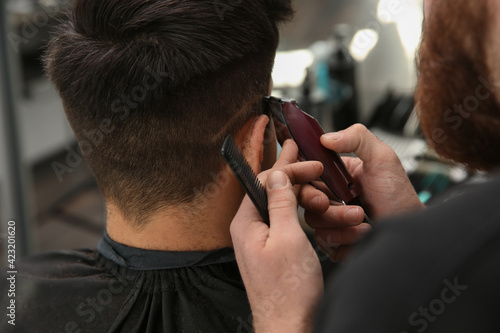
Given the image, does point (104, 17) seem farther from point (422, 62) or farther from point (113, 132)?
point (422, 62)

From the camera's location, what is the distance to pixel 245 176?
0.84 meters

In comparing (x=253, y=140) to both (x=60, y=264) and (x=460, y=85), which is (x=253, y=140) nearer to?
(x=460, y=85)

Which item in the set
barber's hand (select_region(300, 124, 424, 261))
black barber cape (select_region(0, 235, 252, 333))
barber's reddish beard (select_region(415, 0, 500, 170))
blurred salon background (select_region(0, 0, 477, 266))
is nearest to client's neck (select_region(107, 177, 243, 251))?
black barber cape (select_region(0, 235, 252, 333))

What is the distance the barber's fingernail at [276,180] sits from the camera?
0.92m

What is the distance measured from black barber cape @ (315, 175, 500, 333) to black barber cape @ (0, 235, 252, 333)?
0.58 meters

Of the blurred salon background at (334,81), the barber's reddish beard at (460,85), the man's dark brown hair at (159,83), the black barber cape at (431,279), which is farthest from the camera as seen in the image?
the blurred salon background at (334,81)

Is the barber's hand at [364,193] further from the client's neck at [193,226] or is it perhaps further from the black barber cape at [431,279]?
the black barber cape at [431,279]

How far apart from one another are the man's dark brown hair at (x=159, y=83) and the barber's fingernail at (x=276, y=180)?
0.19 m

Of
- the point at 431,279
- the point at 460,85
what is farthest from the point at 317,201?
the point at 431,279

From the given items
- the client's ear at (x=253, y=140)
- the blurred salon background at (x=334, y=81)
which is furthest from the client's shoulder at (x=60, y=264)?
the blurred salon background at (x=334, y=81)

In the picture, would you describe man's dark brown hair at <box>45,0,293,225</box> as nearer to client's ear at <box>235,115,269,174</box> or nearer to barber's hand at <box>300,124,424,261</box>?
client's ear at <box>235,115,269,174</box>

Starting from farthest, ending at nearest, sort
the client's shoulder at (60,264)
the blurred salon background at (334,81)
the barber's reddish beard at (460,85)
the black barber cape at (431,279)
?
the blurred salon background at (334,81), the client's shoulder at (60,264), the barber's reddish beard at (460,85), the black barber cape at (431,279)

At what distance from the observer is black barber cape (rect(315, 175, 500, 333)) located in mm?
523

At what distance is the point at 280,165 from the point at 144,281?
418mm
